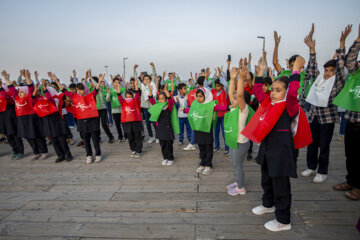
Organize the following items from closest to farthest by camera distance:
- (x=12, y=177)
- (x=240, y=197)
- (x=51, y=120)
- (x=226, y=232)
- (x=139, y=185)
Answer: (x=226, y=232)
(x=240, y=197)
(x=139, y=185)
(x=12, y=177)
(x=51, y=120)

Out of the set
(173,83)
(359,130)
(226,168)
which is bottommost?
(226,168)

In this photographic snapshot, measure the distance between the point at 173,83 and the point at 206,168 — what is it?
7.47m

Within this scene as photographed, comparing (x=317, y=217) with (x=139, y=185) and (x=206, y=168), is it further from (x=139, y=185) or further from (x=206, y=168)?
(x=139, y=185)

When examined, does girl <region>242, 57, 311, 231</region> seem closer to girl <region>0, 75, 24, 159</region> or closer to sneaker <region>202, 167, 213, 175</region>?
sneaker <region>202, 167, 213, 175</region>

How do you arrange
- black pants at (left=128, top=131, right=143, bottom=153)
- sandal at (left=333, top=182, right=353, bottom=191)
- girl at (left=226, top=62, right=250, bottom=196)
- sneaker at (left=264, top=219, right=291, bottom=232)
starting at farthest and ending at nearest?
black pants at (left=128, top=131, right=143, bottom=153) → sandal at (left=333, top=182, right=353, bottom=191) → girl at (left=226, top=62, right=250, bottom=196) → sneaker at (left=264, top=219, right=291, bottom=232)

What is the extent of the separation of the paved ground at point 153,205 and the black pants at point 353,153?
31 cm

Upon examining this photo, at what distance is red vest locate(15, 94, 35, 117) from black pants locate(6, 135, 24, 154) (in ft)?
3.28

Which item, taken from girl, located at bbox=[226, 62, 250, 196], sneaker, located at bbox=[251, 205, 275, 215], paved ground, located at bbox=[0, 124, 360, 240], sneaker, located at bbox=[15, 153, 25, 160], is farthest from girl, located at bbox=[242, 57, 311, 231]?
sneaker, located at bbox=[15, 153, 25, 160]

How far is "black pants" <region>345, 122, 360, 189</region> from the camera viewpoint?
3111mm

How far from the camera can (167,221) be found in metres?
2.75

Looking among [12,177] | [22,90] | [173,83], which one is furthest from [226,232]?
[173,83]

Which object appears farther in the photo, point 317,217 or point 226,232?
point 317,217

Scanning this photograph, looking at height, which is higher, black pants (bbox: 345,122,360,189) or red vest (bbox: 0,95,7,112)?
red vest (bbox: 0,95,7,112)

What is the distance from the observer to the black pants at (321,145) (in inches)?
137
